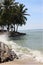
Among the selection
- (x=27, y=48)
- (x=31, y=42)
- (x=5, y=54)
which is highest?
(x=5, y=54)

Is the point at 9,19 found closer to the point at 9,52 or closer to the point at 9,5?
the point at 9,5

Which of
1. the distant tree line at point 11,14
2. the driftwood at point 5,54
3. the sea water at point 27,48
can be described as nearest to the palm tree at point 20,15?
the distant tree line at point 11,14

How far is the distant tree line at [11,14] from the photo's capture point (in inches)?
1873

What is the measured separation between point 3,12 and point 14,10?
3200 millimetres

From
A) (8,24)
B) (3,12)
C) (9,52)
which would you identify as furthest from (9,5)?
(9,52)

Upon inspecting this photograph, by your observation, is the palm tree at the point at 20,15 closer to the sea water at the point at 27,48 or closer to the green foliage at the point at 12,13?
the green foliage at the point at 12,13

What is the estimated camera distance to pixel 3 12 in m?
47.1

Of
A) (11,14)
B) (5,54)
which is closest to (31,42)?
(11,14)

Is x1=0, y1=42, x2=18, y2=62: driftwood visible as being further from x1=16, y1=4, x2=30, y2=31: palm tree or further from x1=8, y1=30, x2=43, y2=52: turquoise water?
x1=16, y1=4, x2=30, y2=31: palm tree

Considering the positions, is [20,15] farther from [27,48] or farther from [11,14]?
[27,48]

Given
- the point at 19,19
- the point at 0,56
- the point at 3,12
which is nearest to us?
the point at 0,56

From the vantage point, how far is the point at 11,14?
49000mm

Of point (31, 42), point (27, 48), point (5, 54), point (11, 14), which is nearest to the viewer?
point (5, 54)

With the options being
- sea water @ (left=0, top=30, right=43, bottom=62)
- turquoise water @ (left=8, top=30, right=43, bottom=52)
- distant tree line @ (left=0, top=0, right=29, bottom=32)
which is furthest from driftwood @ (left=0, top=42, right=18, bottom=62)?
distant tree line @ (left=0, top=0, right=29, bottom=32)
